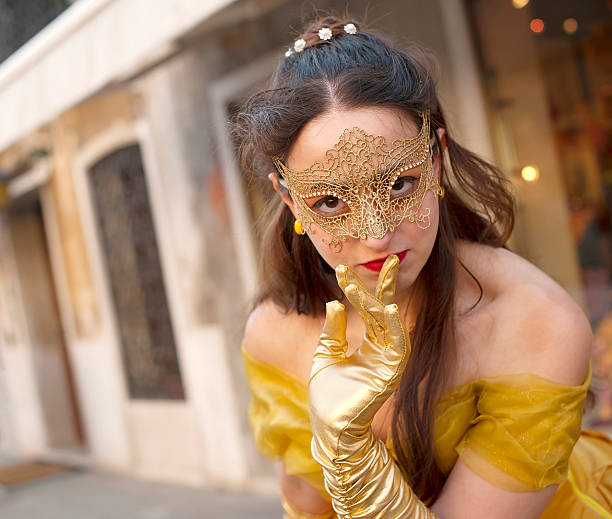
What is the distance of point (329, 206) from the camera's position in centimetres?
150

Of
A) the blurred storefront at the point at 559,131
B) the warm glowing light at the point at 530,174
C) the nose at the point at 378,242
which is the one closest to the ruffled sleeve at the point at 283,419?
the nose at the point at 378,242

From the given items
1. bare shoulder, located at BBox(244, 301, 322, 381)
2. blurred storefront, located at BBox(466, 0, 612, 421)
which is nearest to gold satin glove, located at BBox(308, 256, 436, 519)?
bare shoulder, located at BBox(244, 301, 322, 381)

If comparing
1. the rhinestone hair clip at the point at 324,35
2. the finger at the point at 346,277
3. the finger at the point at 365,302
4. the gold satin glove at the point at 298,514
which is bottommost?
the gold satin glove at the point at 298,514

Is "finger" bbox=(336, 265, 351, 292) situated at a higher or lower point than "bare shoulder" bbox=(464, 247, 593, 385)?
higher

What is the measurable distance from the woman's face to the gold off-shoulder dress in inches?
12.4

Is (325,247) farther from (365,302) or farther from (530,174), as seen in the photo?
(530,174)

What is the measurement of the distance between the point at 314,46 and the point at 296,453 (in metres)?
0.94

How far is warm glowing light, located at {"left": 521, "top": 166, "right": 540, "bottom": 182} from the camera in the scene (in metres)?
4.12

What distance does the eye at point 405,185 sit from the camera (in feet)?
4.82

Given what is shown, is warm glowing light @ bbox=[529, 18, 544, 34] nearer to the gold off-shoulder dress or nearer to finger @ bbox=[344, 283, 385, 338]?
the gold off-shoulder dress

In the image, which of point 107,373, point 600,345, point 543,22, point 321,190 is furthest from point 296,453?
point 107,373

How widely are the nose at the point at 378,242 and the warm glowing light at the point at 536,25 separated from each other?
10.1 ft

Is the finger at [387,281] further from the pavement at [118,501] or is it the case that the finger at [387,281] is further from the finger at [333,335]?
the pavement at [118,501]

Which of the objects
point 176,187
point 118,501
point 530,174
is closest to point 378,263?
point 530,174
